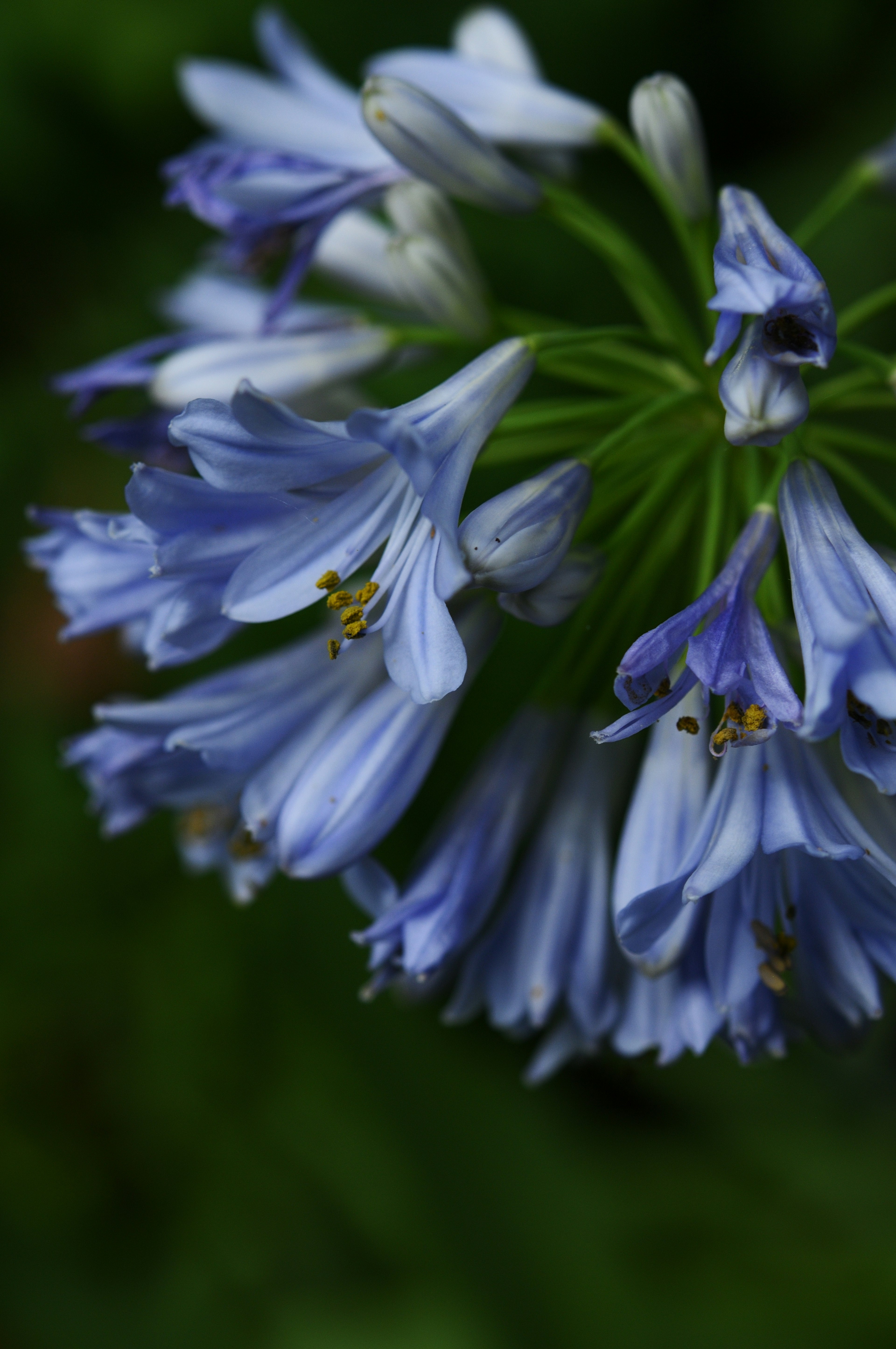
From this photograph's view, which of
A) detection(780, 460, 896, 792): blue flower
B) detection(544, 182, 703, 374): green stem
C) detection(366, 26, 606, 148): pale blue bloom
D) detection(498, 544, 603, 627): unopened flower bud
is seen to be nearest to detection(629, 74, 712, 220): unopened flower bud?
detection(544, 182, 703, 374): green stem

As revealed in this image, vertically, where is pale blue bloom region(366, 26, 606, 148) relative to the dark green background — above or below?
above

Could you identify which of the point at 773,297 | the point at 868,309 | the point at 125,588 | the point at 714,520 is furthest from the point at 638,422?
the point at 125,588

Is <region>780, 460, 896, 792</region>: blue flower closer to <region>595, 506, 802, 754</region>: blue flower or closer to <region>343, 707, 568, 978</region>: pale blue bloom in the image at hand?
<region>595, 506, 802, 754</region>: blue flower

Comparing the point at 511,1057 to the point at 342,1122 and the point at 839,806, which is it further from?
the point at 839,806

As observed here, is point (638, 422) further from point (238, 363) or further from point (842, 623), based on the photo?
point (238, 363)

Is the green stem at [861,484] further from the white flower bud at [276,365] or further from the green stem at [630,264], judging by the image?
the white flower bud at [276,365]
